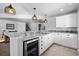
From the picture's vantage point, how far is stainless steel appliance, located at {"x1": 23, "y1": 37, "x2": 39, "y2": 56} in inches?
54.1

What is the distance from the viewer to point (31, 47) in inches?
56.1

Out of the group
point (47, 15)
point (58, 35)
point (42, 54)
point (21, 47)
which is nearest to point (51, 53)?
point (42, 54)

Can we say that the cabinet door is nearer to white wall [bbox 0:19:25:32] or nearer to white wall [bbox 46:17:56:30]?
white wall [bbox 46:17:56:30]

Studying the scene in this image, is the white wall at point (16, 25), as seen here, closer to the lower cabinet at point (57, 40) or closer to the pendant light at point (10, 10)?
the pendant light at point (10, 10)

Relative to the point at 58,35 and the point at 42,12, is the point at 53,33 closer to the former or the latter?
the point at 58,35

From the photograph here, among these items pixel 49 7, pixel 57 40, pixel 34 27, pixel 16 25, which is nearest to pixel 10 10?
pixel 16 25

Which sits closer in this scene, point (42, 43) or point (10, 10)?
point (10, 10)

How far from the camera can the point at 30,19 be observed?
4.50 feet

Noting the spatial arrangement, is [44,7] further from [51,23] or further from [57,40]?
[57,40]

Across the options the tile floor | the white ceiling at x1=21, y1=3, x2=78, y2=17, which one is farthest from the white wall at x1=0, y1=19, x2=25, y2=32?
the tile floor

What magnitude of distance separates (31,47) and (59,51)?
42 centimetres

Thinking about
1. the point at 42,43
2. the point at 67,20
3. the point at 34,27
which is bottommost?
the point at 42,43

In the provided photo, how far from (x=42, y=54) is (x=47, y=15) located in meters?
0.59

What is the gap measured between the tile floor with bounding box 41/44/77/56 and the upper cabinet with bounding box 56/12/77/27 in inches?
13.3
